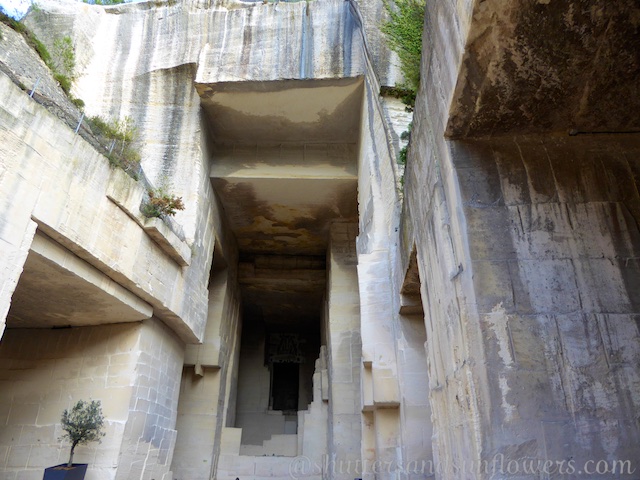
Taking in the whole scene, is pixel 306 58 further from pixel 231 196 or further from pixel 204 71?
pixel 231 196

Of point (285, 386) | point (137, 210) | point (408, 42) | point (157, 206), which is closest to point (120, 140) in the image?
point (157, 206)

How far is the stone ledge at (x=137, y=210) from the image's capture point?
20.7 ft

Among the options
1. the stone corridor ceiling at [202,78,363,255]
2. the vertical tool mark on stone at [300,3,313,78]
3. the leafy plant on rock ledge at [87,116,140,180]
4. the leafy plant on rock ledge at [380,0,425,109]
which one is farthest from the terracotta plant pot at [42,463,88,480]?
the vertical tool mark on stone at [300,3,313,78]

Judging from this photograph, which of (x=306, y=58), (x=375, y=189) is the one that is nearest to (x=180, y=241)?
(x=375, y=189)

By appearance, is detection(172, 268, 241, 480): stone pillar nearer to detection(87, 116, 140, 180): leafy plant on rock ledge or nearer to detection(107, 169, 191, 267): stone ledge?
detection(107, 169, 191, 267): stone ledge

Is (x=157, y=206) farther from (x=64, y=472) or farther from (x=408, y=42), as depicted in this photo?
(x=408, y=42)

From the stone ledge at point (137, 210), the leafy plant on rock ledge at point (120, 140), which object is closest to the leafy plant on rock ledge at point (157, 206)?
the stone ledge at point (137, 210)

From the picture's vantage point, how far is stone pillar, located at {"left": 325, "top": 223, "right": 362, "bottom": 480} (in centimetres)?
893

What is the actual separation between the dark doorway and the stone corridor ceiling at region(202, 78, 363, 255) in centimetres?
699

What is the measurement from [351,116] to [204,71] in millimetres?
3004

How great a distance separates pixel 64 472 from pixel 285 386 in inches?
437

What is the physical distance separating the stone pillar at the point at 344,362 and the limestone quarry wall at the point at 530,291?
5677 mm

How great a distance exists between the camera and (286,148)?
1067cm

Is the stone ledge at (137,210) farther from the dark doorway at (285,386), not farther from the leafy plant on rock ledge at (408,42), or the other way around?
the dark doorway at (285,386)
